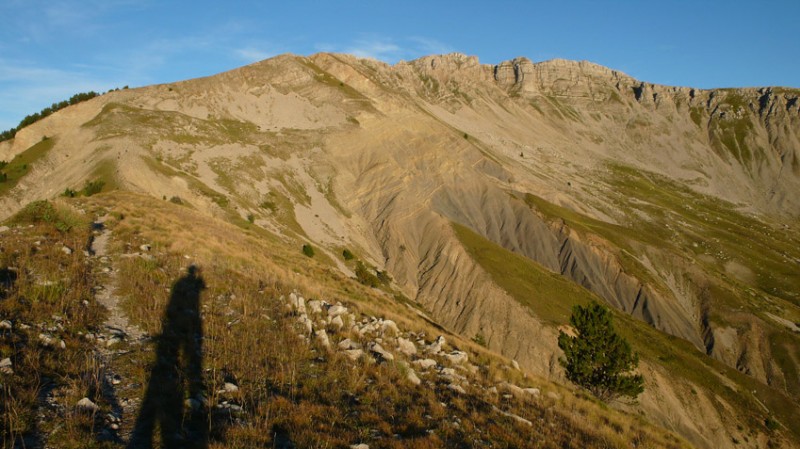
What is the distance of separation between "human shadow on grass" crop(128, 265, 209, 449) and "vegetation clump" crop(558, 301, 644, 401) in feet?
105

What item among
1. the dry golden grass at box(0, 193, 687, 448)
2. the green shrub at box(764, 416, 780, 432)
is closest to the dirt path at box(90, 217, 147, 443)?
the dry golden grass at box(0, 193, 687, 448)

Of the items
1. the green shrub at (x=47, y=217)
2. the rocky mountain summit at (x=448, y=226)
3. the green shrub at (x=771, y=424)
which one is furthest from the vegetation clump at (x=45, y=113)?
the green shrub at (x=771, y=424)

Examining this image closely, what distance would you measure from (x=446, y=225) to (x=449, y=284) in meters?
14.6

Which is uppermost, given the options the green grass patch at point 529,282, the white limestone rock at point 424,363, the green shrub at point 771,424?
the green grass patch at point 529,282

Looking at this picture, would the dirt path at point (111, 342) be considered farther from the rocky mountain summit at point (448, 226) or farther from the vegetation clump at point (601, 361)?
the vegetation clump at point (601, 361)

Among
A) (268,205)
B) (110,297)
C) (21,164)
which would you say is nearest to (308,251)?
(268,205)

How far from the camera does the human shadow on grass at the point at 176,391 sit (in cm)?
743

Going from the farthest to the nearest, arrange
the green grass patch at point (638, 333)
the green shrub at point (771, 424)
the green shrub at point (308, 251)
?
the green shrub at point (308, 251) → the green grass patch at point (638, 333) → the green shrub at point (771, 424)

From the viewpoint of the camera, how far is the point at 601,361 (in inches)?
1406

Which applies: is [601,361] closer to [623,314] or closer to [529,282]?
[529,282]

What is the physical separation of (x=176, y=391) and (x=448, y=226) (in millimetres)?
73448

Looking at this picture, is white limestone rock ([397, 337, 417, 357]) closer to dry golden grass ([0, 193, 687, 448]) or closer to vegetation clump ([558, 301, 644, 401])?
dry golden grass ([0, 193, 687, 448])

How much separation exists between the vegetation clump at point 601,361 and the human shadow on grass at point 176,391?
31.9 metres

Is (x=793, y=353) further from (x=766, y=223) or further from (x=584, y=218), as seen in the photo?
(x=766, y=223)
